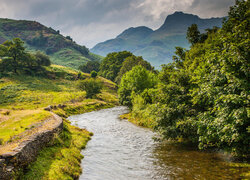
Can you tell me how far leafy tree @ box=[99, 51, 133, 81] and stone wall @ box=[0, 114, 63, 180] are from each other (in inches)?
5110

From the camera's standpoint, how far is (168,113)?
78.2 feet

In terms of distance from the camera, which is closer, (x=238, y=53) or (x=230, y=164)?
(x=238, y=53)

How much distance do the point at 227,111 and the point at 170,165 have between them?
27.3ft

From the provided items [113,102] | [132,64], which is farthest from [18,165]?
[132,64]

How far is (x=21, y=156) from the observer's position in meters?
14.8

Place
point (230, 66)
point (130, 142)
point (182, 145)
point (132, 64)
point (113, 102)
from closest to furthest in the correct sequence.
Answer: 1. point (230, 66)
2. point (182, 145)
3. point (130, 142)
4. point (113, 102)
5. point (132, 64)

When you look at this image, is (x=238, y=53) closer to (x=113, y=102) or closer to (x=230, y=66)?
(x=230, y=66)

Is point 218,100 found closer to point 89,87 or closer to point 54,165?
point 54,165

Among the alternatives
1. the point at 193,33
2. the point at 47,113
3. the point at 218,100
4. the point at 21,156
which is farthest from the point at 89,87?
the point at 218,100

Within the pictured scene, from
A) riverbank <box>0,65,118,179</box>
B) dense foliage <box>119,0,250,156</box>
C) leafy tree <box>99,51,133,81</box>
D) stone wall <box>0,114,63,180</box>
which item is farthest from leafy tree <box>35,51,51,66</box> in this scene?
dense foliage <box>119,0,250,156</box>

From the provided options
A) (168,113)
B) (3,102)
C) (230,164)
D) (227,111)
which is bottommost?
(3,102)

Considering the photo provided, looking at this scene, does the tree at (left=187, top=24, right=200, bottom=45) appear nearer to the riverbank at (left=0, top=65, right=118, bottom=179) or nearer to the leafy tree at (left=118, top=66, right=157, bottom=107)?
the leafy tree at (left=118, top=66, right=157, bottom=107)

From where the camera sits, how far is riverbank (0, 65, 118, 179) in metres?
16.8

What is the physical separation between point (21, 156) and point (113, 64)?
462 ft
